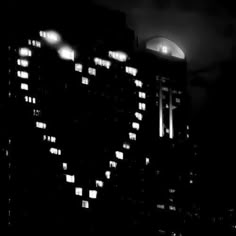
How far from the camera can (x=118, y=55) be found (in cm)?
10681

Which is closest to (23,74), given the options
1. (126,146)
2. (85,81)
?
(85,81)

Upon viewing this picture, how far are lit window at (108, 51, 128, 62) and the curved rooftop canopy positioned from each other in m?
9.75

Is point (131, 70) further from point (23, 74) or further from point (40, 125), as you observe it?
point (40, 125)

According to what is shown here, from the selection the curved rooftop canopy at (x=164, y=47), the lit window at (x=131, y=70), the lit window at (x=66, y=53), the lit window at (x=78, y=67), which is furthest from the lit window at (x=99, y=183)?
the curved rooftop canopy at (x=164, y=47)

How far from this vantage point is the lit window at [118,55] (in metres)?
105

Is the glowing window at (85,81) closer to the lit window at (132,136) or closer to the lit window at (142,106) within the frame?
the lit window at (132,136)

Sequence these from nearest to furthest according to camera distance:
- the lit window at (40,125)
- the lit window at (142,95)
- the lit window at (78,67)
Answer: the lit window at (40,125) → the lit window at (78,67) → the lit window at (142,95)

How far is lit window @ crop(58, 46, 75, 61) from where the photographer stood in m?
95.5

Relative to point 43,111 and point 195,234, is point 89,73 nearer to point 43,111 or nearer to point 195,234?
point 43,111

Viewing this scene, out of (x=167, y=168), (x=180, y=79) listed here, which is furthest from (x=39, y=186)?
(x=180, y=79)

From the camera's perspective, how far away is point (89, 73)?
319 feet

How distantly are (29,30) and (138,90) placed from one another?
2541cm

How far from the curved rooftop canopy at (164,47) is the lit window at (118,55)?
975 centimetres

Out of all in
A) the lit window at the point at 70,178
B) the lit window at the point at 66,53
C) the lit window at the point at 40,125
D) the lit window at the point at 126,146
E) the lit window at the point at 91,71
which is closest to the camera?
the lit window at the point at 40,125
